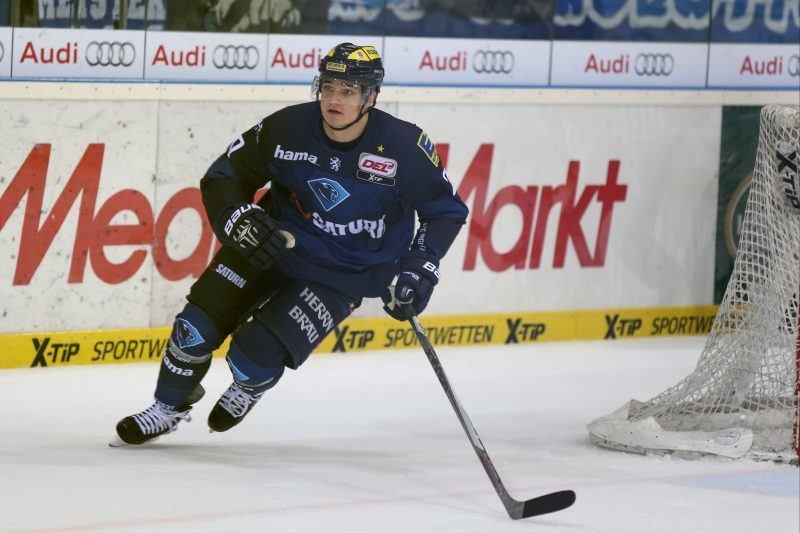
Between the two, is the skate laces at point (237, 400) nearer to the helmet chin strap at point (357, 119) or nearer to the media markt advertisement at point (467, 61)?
the helmet chin strap at point (357, 119)

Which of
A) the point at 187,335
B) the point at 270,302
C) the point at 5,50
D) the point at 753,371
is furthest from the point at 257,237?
the point at 5,50

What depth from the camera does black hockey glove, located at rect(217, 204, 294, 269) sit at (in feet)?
15.0

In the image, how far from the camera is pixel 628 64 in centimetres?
780

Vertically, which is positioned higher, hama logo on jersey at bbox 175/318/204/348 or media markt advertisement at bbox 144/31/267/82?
media markt advertisement at bbox 144/31/267/82

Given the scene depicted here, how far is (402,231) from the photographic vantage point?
4.96 m

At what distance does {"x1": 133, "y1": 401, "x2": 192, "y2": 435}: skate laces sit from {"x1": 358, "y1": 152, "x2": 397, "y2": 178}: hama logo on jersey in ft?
3.04

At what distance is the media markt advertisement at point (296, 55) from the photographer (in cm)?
697

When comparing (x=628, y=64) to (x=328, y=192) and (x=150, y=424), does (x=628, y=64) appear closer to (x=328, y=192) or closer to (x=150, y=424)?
(x=328, y=192)

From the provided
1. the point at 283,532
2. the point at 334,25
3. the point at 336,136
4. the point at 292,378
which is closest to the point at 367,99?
the point at 336,136

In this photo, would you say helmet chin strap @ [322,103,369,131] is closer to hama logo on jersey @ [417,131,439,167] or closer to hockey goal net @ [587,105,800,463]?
hama logo on jersey @ [417,131,439,167]

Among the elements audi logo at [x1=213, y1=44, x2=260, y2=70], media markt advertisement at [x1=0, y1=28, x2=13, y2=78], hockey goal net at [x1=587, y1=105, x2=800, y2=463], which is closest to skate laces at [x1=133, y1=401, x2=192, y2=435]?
hockey goal net at [x1=587, y1=105, x2=800, y2=463]

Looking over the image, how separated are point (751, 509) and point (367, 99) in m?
1.58

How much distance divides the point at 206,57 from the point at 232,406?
2297 mm

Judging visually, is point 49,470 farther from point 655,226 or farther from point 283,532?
point 655,226
